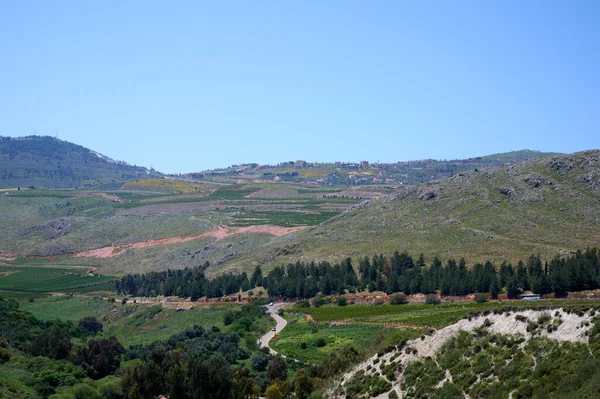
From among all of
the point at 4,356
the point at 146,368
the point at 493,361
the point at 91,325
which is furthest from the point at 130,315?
the point at 493,361

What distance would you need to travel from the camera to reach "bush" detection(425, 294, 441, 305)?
83.4 metres

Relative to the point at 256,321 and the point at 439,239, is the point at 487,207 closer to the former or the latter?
the point at 439,239

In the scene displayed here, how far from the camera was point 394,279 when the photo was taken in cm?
9369

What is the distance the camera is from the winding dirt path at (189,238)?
163375 mm

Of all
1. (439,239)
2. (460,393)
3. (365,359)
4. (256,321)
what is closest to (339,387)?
(365,359)

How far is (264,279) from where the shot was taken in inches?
4353

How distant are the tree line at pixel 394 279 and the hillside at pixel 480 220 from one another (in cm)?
710

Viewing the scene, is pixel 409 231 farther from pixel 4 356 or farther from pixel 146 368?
pixel 4 356

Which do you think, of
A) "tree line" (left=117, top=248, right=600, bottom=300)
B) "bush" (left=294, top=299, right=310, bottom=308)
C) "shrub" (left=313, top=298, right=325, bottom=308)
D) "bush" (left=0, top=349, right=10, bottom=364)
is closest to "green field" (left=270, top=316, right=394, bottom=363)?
"shrub" (left=313, top=298, right=325, bottom=308)

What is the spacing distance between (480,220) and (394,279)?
30818 millimetres

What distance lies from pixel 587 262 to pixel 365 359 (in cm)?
4437

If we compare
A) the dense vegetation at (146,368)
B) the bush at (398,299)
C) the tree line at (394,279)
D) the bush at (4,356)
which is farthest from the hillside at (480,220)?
the bush at (4,356)

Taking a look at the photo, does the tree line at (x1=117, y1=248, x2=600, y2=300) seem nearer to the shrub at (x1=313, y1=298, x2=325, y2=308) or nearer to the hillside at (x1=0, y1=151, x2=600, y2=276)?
the shrub at (x1=313, y1=298, x2=325, y2=308)

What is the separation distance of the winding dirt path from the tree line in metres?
36.9
